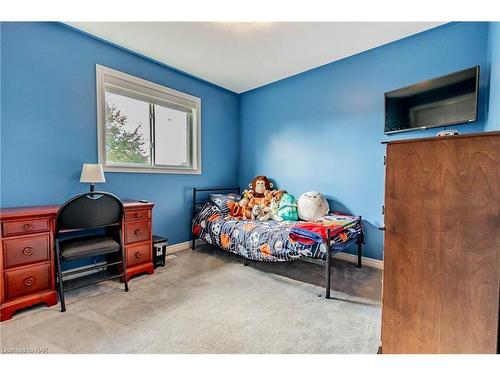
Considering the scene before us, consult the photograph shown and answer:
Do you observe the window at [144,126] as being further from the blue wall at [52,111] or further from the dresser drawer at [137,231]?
the dresser drawer at [137,231]

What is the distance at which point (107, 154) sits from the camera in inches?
100

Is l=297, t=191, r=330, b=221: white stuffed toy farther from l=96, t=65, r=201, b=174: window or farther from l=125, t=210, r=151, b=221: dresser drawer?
l=125, t=210, r=151, b=221: dresser drawer

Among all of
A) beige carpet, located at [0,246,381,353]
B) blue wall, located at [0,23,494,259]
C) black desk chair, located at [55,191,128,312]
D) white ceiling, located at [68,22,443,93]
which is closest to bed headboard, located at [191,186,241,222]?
blue wall, located at [0,23,494,259]

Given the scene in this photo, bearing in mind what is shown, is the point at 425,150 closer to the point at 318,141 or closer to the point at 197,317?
the point at 197,317

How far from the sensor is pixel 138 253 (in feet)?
7.66

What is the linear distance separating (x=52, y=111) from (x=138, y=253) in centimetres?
158

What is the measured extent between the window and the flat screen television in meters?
2.53

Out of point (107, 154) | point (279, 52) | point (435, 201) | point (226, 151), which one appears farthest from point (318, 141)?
point (107, 154)

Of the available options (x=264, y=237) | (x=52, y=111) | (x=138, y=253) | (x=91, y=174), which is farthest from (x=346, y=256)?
(x=52, y=111)

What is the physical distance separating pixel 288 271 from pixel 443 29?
2883 millimetres

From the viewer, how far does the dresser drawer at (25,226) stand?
159cm

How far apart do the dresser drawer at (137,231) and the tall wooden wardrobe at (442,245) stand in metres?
2.18

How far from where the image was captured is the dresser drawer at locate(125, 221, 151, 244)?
2.25m

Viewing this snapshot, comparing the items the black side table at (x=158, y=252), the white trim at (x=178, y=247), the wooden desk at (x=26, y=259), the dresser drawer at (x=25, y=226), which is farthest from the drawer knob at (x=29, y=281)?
the white trim at (x=178, y=247)
